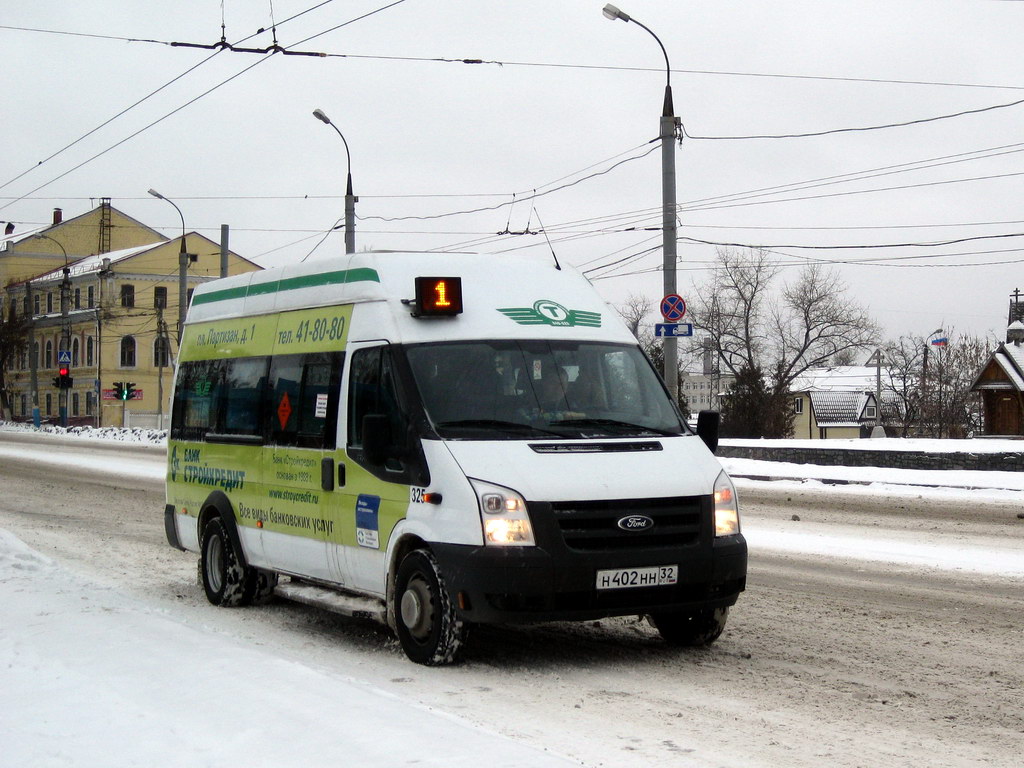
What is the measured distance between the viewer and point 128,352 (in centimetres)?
8712

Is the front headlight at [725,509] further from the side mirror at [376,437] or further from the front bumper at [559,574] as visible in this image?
the side mirror at [376,437]

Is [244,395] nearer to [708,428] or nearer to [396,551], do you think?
[396,551]

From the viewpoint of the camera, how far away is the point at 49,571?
36.4 feet

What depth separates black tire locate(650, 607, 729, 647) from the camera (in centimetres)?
793

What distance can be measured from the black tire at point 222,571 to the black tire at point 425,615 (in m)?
2.65

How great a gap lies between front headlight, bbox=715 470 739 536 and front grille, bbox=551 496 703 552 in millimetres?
203

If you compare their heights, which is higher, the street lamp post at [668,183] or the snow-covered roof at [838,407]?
the street lamp post at [668,183]

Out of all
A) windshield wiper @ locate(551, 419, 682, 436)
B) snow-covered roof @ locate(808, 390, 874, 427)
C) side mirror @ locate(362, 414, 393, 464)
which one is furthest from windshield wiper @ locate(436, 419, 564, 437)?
snow-covered roof @ locate(808, 390, 874, 427)

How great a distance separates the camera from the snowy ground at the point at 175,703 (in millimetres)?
5051

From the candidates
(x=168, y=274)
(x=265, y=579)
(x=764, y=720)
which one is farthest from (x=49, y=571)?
(x=168, y=274)

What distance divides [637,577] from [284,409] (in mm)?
3264

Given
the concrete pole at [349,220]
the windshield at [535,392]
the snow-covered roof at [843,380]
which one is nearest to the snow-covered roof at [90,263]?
the snow-covered roof at [843,380]

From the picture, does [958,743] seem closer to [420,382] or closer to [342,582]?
[420,382]

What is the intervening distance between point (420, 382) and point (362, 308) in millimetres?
919
